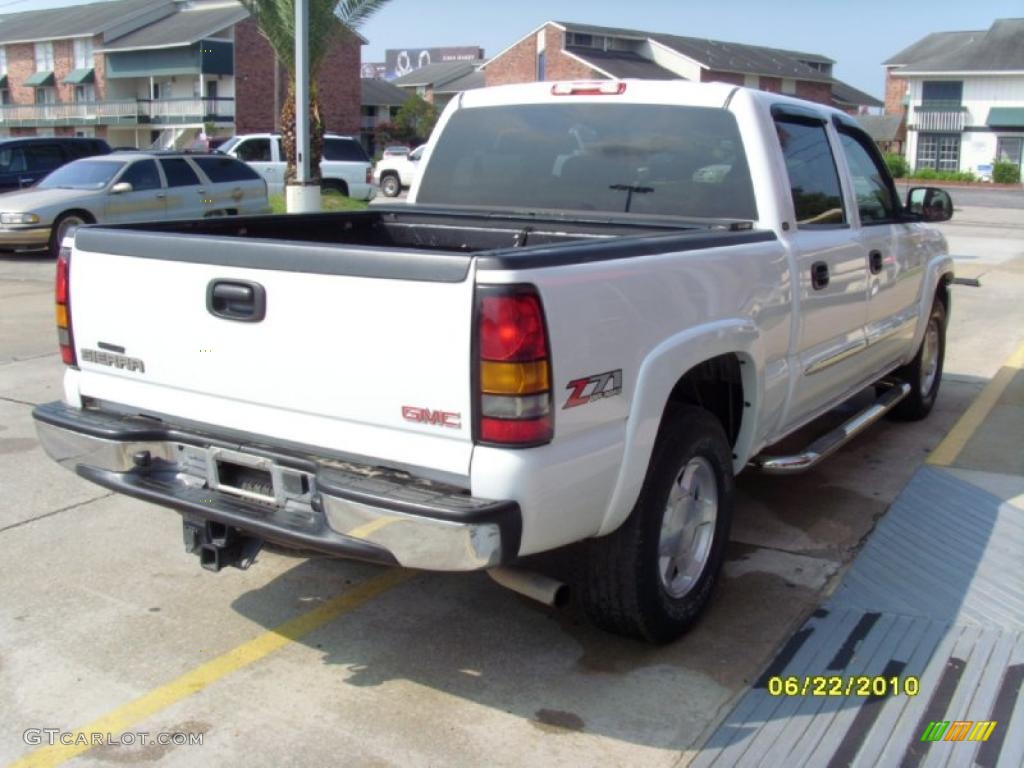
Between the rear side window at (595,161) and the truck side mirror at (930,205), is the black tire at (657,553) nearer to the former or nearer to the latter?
the rear side window at (595,161)

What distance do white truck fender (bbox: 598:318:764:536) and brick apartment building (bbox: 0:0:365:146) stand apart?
4833 cm

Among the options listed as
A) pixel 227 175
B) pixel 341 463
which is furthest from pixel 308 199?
pixel 341 463

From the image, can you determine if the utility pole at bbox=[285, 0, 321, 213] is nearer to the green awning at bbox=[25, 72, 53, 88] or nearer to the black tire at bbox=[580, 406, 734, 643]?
the black tire at bbox=[580, 406, 734, 643]

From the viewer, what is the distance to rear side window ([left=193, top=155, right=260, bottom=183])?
17484mm

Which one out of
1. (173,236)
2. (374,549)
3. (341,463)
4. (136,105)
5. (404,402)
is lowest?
(374,549)

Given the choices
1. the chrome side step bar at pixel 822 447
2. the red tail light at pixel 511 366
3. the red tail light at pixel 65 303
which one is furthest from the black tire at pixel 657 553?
the red tail light at pixel 65 303

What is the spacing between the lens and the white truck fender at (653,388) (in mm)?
3420

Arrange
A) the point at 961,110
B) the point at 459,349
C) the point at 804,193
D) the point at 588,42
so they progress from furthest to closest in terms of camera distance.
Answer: the point at 588,42
the point at 961,110
the point at 804,193
the point at 459,349

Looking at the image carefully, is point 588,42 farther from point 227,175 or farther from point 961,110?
point 227,175

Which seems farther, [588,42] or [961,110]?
[588,42]

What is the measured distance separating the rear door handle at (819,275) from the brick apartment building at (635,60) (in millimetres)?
54505

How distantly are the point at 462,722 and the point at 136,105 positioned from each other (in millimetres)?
55501

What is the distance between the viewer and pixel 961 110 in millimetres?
58875

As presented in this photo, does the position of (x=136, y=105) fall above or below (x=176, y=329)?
above
